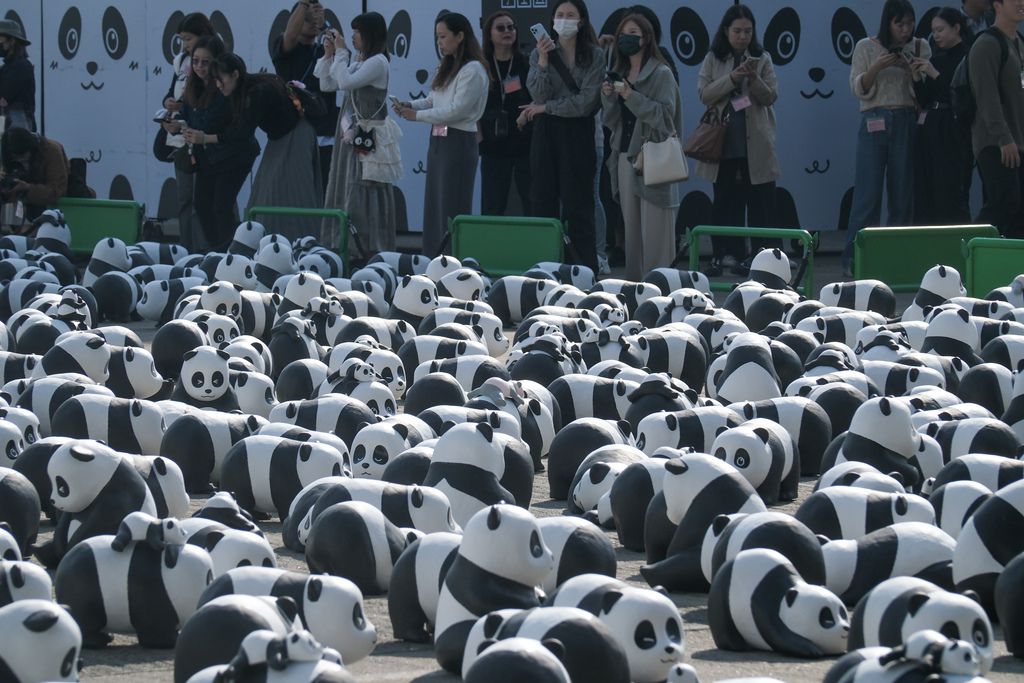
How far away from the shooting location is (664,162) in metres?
14.5

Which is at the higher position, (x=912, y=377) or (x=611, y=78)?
(x=611, y=78)

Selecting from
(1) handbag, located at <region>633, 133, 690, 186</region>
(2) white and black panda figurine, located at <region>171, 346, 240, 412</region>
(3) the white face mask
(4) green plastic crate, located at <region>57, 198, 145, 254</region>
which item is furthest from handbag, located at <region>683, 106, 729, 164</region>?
(2) white and black panda figurine, located at <region>171, 346, 240, 412</region>

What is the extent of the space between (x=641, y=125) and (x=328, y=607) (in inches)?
388

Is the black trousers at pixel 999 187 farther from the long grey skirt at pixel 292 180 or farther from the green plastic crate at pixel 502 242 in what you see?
the long grey skirt at pixel 292 180

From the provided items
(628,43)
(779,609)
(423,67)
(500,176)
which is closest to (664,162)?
(628,43)

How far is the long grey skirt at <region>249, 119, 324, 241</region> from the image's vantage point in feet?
54.4

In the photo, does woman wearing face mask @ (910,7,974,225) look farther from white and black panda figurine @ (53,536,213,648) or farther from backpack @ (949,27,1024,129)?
white and black panda figurine @ (53,536,213,648)

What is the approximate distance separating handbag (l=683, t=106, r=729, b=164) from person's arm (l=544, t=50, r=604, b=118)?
124cm

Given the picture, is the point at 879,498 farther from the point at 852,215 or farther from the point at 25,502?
the point at 852,215

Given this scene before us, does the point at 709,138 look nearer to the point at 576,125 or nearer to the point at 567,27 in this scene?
the point at 576,125

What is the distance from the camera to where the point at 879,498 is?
6387mm

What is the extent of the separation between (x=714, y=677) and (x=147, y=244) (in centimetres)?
1092

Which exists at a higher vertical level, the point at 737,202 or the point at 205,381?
the point at 737,202

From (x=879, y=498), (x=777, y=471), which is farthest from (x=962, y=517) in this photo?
(x=777, y=471)
